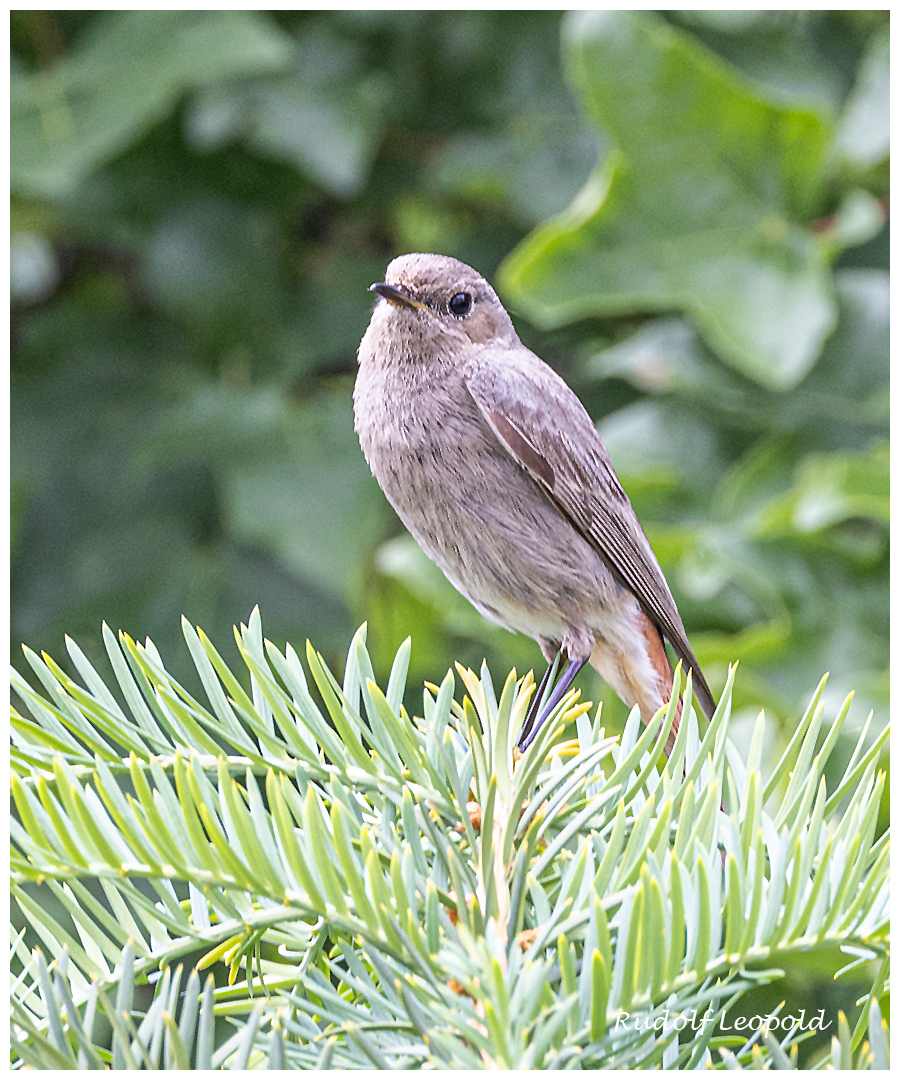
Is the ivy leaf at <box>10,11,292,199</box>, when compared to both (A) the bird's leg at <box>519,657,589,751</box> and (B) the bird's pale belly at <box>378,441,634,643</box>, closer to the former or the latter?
(B) the bird's pale belly at <box>378,441,634,643</box>

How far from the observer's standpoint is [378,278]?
2.14 metres

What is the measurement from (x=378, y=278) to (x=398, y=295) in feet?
3.36

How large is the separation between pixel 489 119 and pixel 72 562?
4.08 feet

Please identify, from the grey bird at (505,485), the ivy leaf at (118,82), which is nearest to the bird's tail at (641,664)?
the grey bird at (505,485)

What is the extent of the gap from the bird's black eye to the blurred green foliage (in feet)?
2.30

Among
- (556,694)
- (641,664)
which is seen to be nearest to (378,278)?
(641,664)

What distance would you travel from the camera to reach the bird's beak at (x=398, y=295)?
113 cm

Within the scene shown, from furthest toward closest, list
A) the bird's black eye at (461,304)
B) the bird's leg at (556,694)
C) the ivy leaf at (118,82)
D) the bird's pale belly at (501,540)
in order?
the ivy leaf at (118,82) → the bird's black eye at (461,304) → the bird's pale belly at (501,540) → the bird's leg at (556,694)

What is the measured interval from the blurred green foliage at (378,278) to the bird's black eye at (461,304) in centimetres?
70

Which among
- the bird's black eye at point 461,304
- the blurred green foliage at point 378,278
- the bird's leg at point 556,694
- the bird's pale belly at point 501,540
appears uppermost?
the blurred green foliage at point 378,278

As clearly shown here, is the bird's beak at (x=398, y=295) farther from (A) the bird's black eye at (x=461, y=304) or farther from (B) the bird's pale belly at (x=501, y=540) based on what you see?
(B) the bird's pale belly at (x=501, y=540)

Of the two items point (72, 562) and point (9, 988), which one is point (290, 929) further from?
point (72, 562)

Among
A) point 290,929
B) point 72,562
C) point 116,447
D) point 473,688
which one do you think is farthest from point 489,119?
point 290,929

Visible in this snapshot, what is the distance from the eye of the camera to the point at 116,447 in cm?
213
